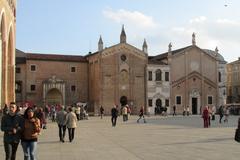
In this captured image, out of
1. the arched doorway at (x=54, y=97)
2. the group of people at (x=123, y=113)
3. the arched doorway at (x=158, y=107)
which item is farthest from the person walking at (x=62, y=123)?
the arched doorway at (x=158, y=107)

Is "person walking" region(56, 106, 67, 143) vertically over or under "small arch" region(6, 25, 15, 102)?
under

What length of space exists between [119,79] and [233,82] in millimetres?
42490

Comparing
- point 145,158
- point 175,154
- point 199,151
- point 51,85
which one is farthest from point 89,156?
point 51,85

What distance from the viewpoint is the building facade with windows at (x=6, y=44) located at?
37278 millimetres

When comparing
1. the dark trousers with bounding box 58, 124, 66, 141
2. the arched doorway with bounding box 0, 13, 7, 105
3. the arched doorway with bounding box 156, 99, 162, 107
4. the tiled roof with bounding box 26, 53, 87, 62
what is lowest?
the dark trousers with bounding box 58, 124, 66, 141

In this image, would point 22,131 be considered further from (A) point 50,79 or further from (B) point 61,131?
(A) point 50,79

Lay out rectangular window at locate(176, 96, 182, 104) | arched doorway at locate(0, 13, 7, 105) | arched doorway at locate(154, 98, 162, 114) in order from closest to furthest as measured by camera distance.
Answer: arched doorway at locate(0, 13, 7, 105), arched doorway at locate(154, 98, 162, 114), rectangular window at locate(176, 96, 182, 104)

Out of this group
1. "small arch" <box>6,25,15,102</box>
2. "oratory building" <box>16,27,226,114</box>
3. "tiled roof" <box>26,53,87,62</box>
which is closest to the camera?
"small arch" <box>6,25,15,102</box>

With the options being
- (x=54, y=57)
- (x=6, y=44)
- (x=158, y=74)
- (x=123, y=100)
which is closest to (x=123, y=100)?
(x=123, y=100)

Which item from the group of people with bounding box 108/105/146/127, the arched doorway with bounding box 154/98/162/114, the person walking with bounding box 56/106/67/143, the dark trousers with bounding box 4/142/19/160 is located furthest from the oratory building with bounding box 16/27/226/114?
the dark trousers with bounding box 4/142/19/160

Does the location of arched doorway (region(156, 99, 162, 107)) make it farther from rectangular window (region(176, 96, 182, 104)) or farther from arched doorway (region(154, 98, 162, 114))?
rectangular window (region(176, 96, 182, 104))

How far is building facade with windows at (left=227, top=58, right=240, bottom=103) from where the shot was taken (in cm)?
9209

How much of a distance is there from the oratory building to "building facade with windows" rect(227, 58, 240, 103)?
26525 mm

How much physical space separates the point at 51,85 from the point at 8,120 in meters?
49.5
